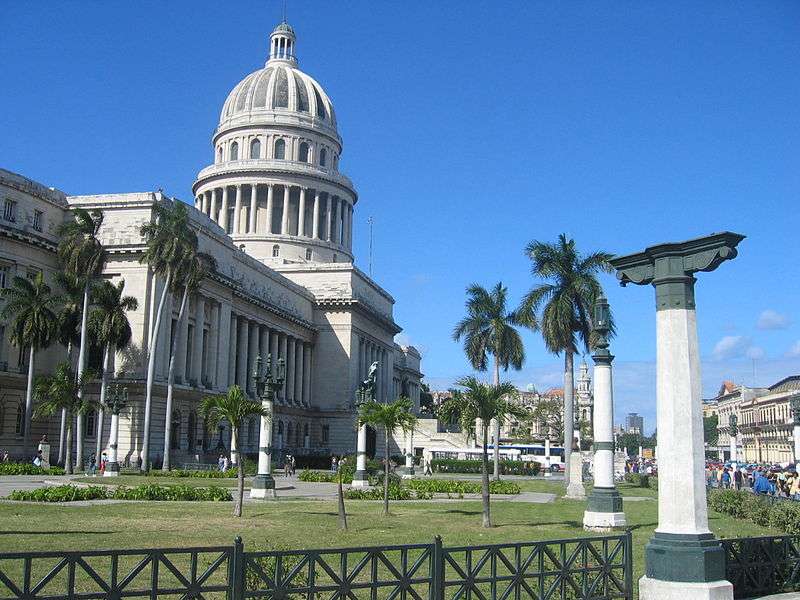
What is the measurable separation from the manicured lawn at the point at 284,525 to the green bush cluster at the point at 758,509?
442mm

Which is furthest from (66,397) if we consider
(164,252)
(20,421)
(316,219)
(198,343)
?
(316,219)

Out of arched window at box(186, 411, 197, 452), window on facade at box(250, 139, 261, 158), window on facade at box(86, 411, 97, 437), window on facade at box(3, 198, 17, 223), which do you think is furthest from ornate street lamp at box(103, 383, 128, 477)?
window on facade at box(250, 139, 261, 158)

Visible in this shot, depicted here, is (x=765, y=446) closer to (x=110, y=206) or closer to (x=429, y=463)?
(x=429, y=463)

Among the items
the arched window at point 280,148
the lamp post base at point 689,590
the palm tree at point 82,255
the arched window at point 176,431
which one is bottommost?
the lamp post base at point 689,590

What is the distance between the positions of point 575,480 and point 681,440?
95.3 ft

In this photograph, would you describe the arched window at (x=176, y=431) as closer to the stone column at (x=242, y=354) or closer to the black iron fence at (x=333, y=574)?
the stone column at (x=242, y=354)

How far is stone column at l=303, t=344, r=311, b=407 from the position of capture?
100000 millimetres

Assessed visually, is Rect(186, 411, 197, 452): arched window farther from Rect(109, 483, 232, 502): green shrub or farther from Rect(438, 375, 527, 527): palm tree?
Rect(438, 375, 527, 527): palm tree

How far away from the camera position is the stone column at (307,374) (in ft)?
328

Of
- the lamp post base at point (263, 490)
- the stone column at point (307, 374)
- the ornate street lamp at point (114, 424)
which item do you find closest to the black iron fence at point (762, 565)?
the lamp post base at point (263, 490)

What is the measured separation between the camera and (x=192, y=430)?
69.1 m

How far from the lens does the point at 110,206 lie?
63.6 m

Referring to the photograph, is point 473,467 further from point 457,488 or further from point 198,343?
point 457,488

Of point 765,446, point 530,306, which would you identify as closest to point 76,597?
point 530,306
